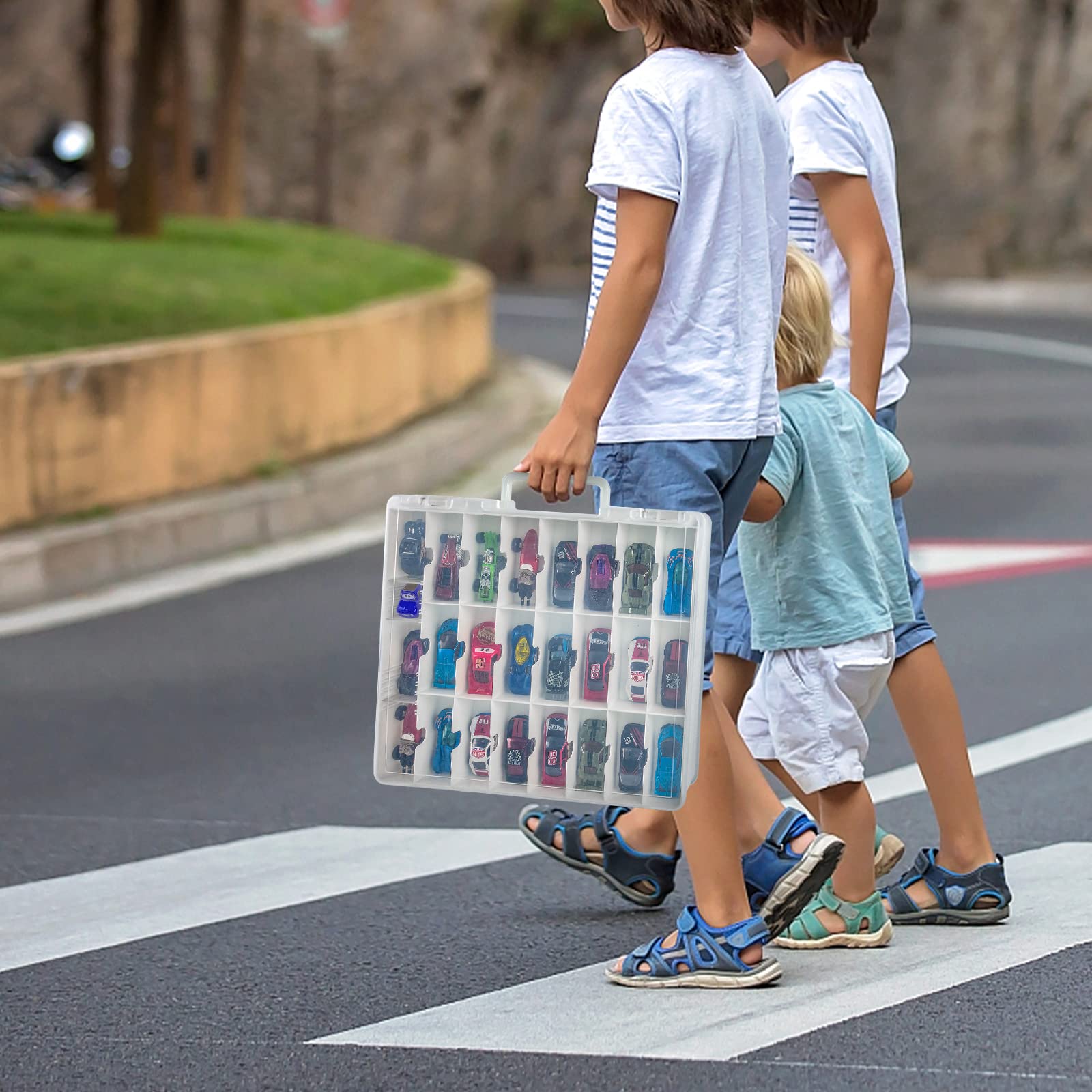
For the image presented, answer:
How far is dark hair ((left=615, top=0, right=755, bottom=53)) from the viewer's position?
3.84 metres

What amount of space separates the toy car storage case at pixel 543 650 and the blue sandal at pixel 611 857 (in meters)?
0.69

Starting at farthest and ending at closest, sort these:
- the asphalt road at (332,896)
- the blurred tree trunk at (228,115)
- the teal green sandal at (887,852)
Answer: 1. the blurred tree trunk at (228,115)
2. the teal green sandal at (887,852)
3. the asphalt road at (332,896)

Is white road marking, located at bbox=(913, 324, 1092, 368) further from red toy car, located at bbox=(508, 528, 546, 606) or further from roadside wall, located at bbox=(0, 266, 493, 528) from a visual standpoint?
red toy car, located at bbox=(508, 528, 546, 606)

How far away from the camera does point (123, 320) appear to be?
39.9 ft

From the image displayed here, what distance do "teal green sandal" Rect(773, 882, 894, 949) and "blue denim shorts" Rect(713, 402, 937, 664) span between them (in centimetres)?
50

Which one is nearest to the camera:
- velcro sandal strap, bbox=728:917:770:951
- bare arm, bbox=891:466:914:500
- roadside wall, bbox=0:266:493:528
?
velcro sandal strap, bbox=728:917:770:951

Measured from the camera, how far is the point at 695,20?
3842 millimetres

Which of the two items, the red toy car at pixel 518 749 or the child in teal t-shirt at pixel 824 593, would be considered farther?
the child in teal t-shirt at pixel 824 593

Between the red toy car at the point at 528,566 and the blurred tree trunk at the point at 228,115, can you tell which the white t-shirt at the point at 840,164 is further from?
the blurred tree trunk at the point at 228,115

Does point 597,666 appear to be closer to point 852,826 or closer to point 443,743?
point 443,743

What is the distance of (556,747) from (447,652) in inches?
10.2

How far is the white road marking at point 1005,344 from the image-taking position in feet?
67.4

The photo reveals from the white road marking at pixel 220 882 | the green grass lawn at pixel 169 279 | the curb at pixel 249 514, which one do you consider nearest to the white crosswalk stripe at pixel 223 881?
the white road marking at pixel 220 882

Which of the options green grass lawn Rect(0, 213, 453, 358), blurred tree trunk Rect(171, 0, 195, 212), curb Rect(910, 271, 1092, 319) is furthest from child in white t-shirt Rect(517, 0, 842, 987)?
curb Rect(910, 271, 1092, 319)
